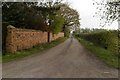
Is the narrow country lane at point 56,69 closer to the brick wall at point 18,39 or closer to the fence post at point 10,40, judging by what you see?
the fence post at point 10,40

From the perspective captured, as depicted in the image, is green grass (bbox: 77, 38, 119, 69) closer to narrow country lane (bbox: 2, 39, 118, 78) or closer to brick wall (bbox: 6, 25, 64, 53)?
narrow country lane (bbox: 2, 39, 118, 78)

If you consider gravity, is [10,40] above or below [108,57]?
above

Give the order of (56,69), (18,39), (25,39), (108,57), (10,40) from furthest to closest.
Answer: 1. (25,39)
2. (18,39)
3. (10,40)
4. (108,57)
5. (56,69)

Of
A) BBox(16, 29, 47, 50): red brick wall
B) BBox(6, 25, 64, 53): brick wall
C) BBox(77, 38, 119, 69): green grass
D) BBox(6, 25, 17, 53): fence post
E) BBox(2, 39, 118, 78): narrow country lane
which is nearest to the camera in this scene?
BBox(2, 39, 118, 78): narrow country lane

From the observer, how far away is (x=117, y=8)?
16.6 metres

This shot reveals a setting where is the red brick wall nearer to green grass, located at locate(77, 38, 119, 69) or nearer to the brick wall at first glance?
the brick wall

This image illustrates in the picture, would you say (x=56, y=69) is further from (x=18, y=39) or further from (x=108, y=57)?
(x=18, y=39)

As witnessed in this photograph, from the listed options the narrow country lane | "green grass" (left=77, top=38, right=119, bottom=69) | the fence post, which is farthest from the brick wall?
"green grass" (left=77, top=38, right=119, bottom=69)

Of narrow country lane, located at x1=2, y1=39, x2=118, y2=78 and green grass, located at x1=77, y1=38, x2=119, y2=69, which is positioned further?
green grass, located at x1=77, y1=38, x2=119, y2=69

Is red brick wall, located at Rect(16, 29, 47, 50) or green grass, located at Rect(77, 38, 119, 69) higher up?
red brick wall, located at Rect(16, 29, 47, 50)

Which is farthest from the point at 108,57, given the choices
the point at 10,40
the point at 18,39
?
the point at 18,39

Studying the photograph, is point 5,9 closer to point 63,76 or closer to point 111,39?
point 111,39

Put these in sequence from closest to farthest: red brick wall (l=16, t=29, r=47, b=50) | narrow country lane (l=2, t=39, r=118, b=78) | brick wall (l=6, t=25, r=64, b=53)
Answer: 1. narrow country lane (l=2, t=39, r=118, b=78)
2. brick wall (l=6, t=25, r=64, b=53)
3. red brick wall (l=16, t=29, r=47, b=50)

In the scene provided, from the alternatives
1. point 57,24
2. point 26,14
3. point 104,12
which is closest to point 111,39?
point 104,12
